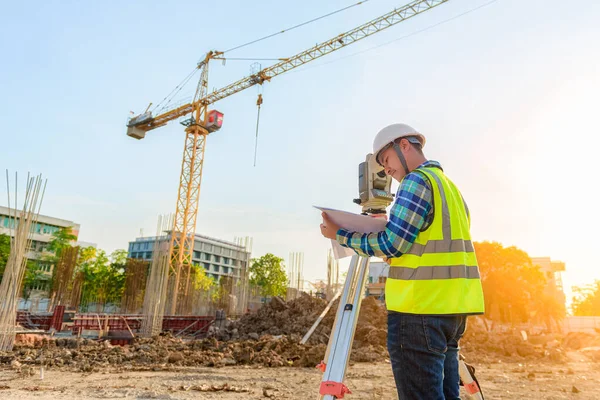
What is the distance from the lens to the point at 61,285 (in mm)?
21000

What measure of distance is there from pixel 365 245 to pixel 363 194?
1.71 feet

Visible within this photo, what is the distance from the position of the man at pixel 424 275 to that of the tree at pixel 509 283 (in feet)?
81.3

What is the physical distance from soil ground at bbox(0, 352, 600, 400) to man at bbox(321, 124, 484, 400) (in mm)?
3215

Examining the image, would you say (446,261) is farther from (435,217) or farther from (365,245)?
(365,245)

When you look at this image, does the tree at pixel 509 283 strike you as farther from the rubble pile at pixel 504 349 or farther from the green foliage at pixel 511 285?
the rubble pile at pixel 504 349

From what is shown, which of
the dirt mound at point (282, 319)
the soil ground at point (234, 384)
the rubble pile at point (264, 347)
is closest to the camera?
the soil ground at point (234, 384)

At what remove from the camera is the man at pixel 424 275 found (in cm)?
129

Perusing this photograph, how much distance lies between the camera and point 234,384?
472cm

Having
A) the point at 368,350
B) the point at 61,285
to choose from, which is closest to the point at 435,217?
the point at 368,350

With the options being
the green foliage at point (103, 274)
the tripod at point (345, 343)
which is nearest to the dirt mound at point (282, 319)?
the tripod at point (345, 343)

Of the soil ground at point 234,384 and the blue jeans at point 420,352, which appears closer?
the blue jeans at point 420,352

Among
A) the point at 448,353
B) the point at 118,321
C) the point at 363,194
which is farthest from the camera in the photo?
the point at 118,321

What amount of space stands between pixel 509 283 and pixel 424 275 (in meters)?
26.4

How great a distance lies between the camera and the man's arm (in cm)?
133
